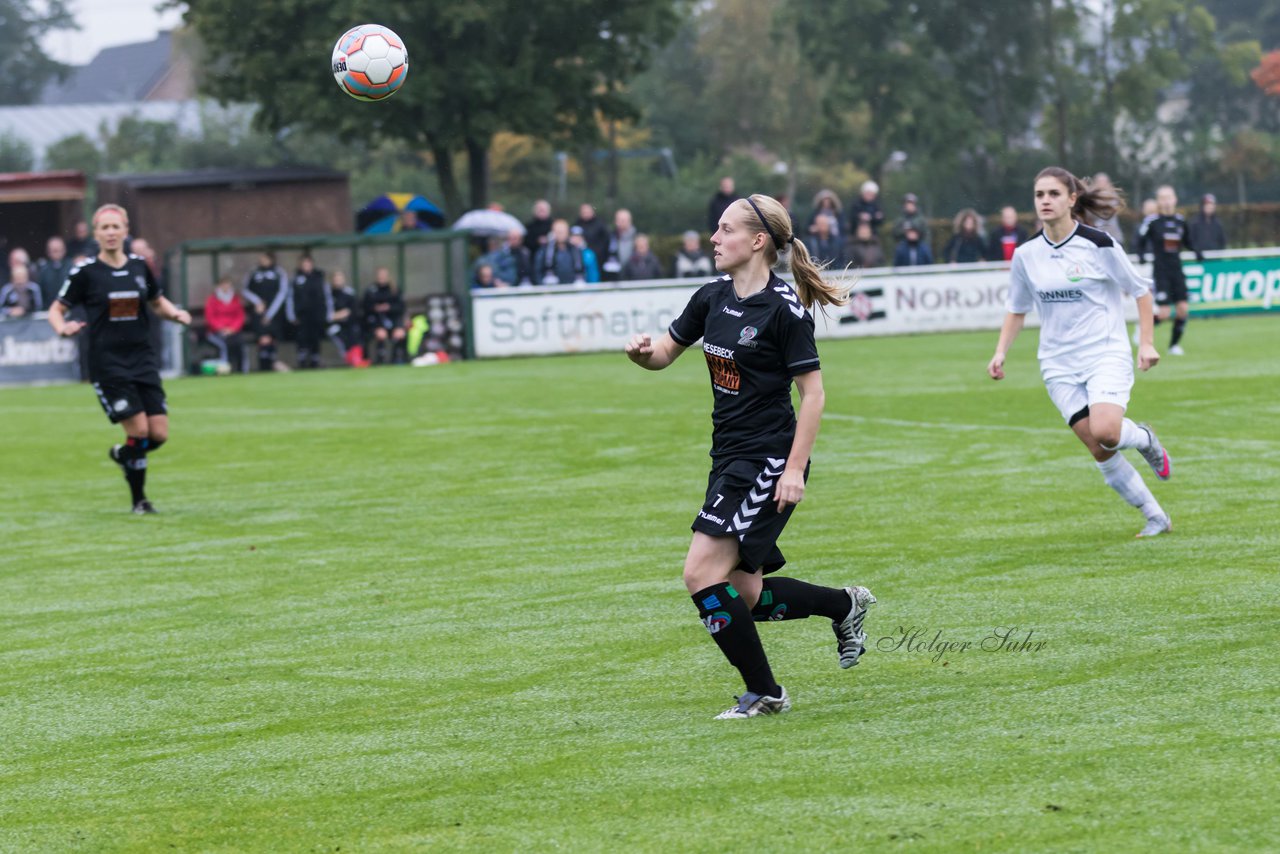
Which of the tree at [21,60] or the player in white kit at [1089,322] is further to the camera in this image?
the tree at [21,60]

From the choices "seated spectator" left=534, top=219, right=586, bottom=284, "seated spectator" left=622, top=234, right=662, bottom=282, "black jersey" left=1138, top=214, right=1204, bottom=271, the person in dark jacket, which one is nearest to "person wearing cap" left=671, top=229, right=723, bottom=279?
"seated spectator" left=622, top=234, right=662, bottom=282

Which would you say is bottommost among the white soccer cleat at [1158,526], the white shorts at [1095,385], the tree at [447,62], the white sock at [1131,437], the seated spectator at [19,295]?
the white soccer cleat at [1158,526]

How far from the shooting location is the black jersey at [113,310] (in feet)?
42.3

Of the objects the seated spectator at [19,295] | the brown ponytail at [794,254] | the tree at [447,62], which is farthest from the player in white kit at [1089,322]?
the tree at [447,62]

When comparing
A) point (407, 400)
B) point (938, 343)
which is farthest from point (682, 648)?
point (938, 343)

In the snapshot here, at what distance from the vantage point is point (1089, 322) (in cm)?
987

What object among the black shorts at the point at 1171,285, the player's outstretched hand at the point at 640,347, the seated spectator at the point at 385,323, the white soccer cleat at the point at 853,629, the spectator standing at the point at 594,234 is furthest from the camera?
the spectator standing at the point at 594,234

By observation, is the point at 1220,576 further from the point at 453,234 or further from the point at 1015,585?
the point at 453,234

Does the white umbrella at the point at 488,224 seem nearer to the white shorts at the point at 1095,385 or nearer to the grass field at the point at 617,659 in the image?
the grass field at the point at 617,659

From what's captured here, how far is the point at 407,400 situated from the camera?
2144 cm

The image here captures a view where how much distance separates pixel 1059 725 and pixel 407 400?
16256 millimetres

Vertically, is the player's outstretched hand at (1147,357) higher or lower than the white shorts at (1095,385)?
higher

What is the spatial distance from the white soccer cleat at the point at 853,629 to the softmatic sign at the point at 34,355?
22.3 m

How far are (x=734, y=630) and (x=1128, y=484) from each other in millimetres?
4298
